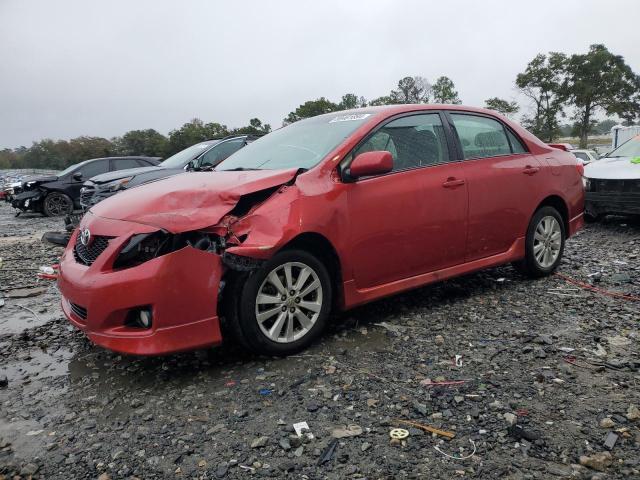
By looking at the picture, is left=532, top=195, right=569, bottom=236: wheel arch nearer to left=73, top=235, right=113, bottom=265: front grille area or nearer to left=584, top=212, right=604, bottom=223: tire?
left=584, top=212, right=604, bottom=223: tire

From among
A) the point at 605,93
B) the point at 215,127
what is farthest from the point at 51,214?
the point at 605,93

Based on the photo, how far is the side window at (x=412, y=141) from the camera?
3787mm

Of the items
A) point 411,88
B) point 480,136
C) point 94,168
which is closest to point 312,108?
point 411,88

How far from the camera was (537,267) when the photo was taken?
487cm

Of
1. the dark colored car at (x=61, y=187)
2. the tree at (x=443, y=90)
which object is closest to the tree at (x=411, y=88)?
the tree at (x=443, y=90)

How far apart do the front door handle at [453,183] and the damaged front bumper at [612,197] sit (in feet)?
14.7

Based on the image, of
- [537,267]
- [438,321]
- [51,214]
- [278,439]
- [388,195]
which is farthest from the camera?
[51,214]

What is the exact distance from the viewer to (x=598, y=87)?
40062 millimetres

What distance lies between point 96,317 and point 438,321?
8.08ft

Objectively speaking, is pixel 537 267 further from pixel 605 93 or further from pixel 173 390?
pixel 605 93

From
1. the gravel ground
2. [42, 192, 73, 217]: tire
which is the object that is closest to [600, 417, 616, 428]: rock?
the gravel ground

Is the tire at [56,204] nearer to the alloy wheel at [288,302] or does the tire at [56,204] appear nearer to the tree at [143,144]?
the alloy wheel at [288,302]

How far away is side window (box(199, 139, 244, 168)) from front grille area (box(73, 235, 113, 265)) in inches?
225

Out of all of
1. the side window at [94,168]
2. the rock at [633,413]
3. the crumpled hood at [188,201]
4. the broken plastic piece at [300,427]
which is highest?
the side window at [94,168]
